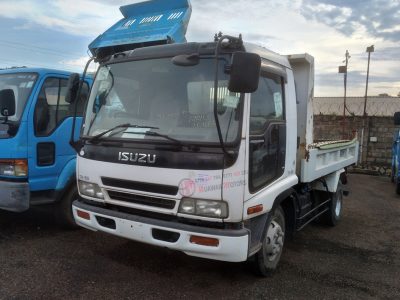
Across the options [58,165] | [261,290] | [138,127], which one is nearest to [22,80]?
[58,165]

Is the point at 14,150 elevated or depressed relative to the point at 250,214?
elevated

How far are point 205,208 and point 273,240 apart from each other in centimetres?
114

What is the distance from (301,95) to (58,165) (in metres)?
3.28

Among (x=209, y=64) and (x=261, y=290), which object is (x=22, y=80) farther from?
(x=261, y=290)

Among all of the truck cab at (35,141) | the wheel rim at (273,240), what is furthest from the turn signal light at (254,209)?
the truck cab at (35,141)

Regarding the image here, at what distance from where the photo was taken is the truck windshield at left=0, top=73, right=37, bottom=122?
490cm

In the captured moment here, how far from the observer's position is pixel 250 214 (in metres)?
3.45

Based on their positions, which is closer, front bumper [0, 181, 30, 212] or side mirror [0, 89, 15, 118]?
side mirror [0, 89, 15, 118]

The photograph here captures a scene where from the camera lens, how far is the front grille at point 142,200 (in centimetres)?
345

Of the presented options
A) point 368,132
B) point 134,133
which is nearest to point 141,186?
point 134,133

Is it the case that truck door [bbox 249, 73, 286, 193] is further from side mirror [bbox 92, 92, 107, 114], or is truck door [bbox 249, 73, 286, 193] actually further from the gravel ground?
side mirror [bbox 92, 92, 107, 114]

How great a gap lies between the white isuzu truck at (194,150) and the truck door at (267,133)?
0.03 ft

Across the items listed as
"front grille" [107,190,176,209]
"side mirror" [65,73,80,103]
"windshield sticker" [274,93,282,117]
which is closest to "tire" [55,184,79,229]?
"side mirror" [65,73,80,103]

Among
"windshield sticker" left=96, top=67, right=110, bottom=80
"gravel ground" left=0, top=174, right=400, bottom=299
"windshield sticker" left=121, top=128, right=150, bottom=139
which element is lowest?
"gravel ground" left=0, top=174, right=400, bottom=299
